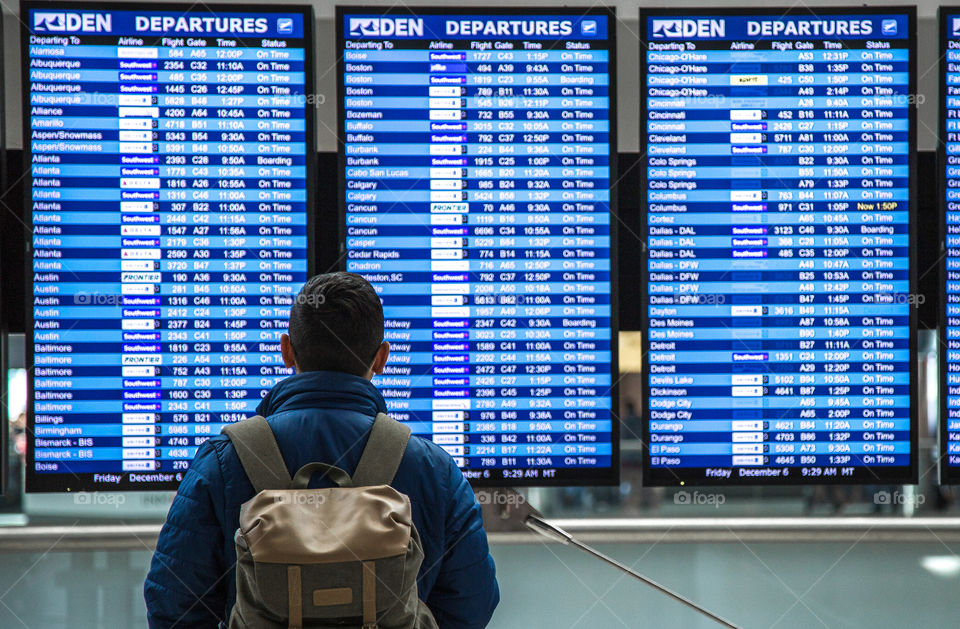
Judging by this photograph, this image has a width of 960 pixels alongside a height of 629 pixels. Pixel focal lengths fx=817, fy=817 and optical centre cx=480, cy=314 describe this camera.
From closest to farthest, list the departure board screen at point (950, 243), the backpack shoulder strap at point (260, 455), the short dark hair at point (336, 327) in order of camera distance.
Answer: the backpack shoulder strap at point (260, 455) < the short dark hair at point (336, 327) < the departure board screen at point (950, 243)

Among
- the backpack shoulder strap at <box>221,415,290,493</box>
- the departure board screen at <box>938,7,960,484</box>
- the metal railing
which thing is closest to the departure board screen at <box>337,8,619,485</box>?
the metal railing

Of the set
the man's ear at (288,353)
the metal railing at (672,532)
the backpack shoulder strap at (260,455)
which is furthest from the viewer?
the metal railing at (672,532)

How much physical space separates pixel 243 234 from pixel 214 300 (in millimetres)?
217

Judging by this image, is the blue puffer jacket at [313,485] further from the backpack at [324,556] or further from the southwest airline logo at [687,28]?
the southwest airline logo at [687,28]

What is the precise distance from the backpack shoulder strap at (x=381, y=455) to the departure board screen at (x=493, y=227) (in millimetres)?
848

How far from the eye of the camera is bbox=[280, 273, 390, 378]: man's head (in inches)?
66.4

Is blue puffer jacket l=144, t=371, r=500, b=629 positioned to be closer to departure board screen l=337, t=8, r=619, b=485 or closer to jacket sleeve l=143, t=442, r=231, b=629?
jacket sleeve l=143, t=442, r=231, b=629

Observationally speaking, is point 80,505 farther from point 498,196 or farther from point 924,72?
point 924,72

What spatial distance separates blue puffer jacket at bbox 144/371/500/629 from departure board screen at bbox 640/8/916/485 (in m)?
0.97

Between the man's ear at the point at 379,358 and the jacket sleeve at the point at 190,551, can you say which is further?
the man's ear at the point at 379,358

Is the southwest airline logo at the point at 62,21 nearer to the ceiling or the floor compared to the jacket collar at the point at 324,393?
nearer to the ceiling

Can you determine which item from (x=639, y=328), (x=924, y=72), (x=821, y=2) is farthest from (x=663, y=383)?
(x=924, y=72)

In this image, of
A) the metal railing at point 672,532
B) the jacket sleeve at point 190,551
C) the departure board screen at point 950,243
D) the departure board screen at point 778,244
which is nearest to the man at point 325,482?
the jacket sleeve at point 190,551

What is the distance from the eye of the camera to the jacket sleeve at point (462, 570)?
170cm
